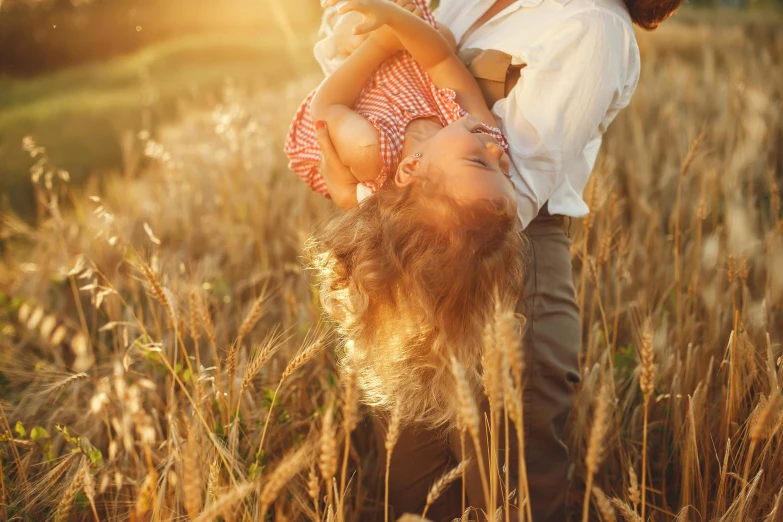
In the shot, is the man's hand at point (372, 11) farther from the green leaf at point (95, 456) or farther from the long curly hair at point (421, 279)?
the green leaf at point (95, 456)

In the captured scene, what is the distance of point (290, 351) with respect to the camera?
6.51 ft

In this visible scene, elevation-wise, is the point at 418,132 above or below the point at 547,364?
above

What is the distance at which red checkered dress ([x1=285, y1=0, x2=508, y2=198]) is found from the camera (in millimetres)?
1372

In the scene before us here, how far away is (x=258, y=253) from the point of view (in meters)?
2.76

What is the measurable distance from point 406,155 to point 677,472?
1.11 meters

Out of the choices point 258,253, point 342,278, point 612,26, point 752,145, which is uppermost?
point 612,26

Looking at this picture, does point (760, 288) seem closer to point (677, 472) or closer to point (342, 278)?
point (677, 472)

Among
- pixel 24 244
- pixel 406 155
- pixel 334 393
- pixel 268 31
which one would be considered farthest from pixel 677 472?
pixel 268 31

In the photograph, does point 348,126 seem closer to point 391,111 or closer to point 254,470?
point 391,111

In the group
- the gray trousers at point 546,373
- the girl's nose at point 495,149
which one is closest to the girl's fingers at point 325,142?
the girl's nose at point 495,149

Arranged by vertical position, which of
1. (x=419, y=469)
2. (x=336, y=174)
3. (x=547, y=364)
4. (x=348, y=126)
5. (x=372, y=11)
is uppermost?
(x=372, y=11)

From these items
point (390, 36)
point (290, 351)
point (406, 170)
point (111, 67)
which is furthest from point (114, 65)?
point (406, 170)

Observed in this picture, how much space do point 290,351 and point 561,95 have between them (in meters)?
1.19

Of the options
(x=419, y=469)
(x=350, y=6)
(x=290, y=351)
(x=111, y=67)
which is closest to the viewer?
(x=350, y=6)
